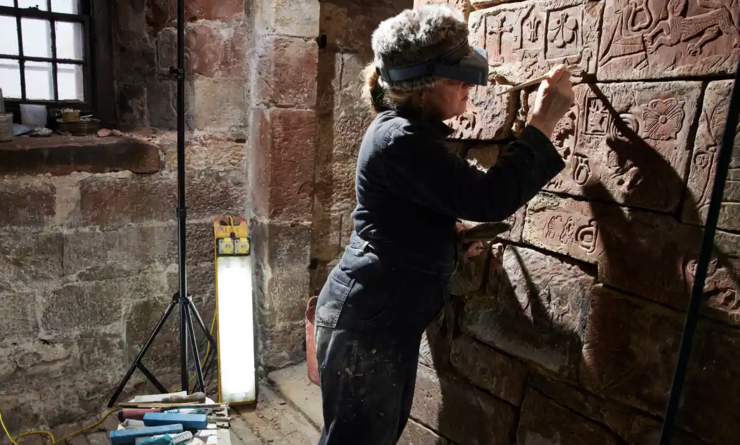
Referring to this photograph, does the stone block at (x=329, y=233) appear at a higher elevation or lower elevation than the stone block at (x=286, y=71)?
lower

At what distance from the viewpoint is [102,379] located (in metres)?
2.95

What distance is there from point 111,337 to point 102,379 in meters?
0.24

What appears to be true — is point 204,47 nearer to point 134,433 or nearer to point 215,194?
point 215,194

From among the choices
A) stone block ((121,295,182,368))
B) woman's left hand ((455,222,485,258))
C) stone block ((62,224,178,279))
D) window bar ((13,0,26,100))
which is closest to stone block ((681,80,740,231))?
woman's left hand ((455,222,485,258))

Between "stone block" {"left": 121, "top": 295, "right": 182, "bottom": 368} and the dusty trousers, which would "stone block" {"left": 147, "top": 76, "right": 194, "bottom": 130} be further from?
the dusty trousers

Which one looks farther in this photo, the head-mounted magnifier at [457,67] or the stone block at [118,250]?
the stone block at [118,250]

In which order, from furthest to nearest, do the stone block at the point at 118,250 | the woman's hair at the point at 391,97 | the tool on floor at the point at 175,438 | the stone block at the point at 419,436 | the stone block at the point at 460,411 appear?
1. the stone block at the point at 118,250
2. the stone block at the point at 419,436
3. the tool on floor at the point at 175,438
4. the stone block at the point at 460,411
5. the woman's hair at the point at 391,97

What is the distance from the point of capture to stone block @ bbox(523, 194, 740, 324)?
4.24 ft

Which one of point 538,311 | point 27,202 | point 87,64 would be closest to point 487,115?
point 538,311

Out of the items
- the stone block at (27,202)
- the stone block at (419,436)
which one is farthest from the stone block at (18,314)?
the stone block at (419,436)

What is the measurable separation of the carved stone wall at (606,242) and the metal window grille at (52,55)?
7.02ft

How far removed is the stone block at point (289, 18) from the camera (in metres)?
2.81

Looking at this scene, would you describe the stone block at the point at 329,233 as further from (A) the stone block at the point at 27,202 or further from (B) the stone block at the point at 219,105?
(A) the stone block at the point at 27,202

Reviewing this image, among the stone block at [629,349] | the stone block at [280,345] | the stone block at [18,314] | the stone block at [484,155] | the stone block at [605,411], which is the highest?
the stone block at [484,155]
